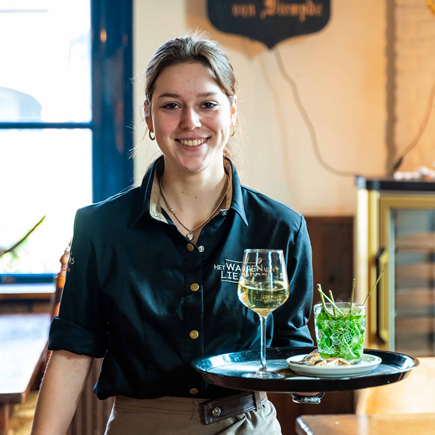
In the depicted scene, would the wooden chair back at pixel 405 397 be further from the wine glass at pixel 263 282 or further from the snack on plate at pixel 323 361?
the wine glass at pixel 263 282

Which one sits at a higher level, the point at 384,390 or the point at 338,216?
the point at 338,216

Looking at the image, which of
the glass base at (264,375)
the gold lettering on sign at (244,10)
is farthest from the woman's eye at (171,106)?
the gold lettering on sign at (244,10)

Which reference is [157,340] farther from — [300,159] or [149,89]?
[300,159]

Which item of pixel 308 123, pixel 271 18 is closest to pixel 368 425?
pixel 308 123

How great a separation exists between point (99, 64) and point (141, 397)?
247 cm

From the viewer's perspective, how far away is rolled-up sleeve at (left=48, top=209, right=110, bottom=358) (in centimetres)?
132

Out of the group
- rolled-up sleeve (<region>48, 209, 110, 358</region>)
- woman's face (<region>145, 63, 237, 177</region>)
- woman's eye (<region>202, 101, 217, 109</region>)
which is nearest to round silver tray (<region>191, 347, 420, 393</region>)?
rolled-up sleeve (<region>48, 209, 110, 358</region>)

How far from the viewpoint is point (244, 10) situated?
10.8 feet

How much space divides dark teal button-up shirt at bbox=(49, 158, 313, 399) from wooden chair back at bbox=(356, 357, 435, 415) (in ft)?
1.19

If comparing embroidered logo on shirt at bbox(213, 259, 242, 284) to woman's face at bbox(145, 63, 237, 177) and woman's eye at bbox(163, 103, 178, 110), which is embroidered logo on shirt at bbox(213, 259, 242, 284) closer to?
woman's face at bbox(145, 63, 237, 177)

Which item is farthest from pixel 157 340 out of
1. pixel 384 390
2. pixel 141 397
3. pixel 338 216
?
pixel 338 216

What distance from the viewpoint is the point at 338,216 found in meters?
3.38

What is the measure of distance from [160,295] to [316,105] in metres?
2.33

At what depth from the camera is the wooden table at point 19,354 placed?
1.62m
